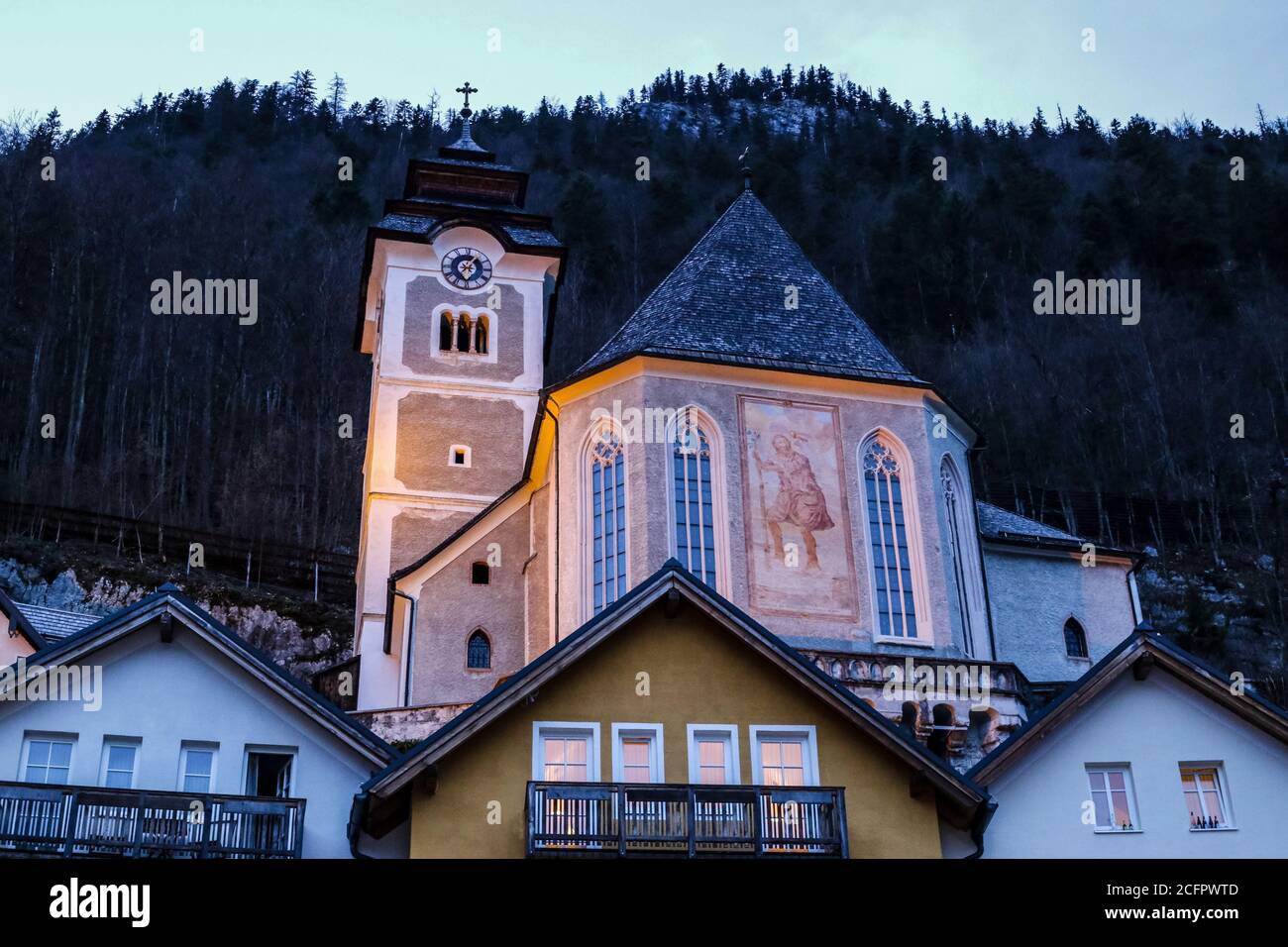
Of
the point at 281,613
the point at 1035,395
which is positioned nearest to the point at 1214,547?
the point at 1035,395

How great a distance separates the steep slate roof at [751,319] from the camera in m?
29.9

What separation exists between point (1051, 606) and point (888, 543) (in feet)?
20.9

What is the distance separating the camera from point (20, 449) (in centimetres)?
Answer: 6200

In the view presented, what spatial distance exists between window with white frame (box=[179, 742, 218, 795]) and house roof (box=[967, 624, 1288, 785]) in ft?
26.0

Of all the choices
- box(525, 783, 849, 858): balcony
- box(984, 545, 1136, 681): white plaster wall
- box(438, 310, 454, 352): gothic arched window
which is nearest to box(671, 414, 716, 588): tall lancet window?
box(984, 545, 1136, 681): white plaster wall

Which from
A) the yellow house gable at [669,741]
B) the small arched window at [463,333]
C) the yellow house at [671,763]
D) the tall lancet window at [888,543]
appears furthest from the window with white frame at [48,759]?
the small arched window at [463,333]

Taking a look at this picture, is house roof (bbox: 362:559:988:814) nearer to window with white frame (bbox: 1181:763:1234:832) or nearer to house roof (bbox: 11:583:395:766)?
house roof (bbox: 11:583:395:766)

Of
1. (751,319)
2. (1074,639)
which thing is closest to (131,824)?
(751,319)

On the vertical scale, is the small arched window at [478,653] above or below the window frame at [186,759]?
above

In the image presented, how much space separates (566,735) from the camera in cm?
1705

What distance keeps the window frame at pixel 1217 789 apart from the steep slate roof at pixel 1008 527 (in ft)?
50.5

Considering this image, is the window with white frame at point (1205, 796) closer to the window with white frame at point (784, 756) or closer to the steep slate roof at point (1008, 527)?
the window with white frame at point (784, 756)
